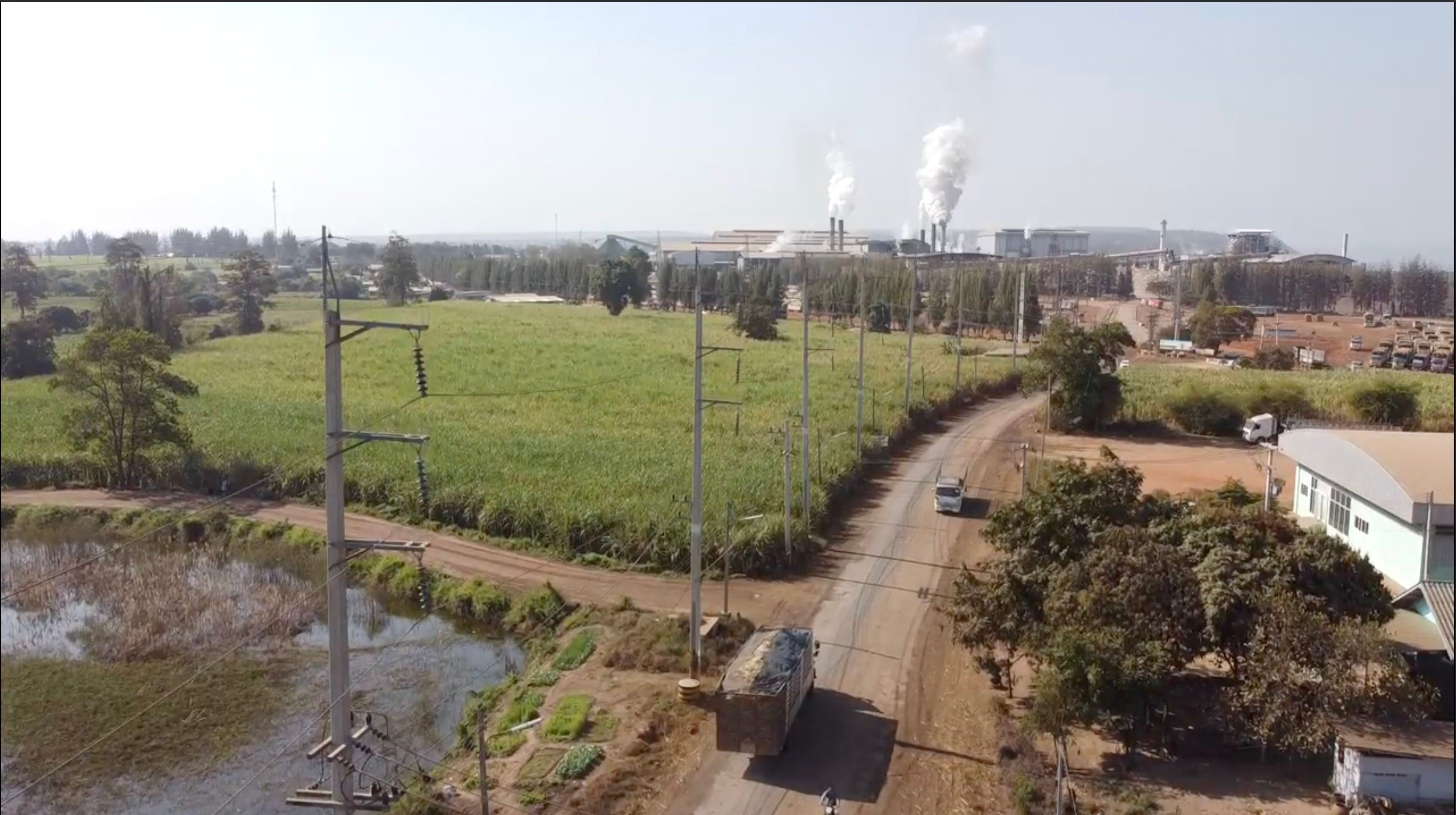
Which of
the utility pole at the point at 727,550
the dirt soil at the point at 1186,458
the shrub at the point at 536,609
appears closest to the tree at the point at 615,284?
the dirt soil at the point at 1186,458

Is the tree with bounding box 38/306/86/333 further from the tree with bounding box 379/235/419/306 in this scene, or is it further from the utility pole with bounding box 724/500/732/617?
the utility pole with bounding box 724/500/732/617

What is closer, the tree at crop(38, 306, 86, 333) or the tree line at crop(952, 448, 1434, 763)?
the tree line at crop(952, 448, 1434, 763)

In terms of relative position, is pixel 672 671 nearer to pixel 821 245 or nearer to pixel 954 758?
pixel 954 758

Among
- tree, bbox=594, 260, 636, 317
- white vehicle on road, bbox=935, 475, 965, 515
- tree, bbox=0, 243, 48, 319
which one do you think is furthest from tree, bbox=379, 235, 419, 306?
tree, bbox=594, 260, 636, 317

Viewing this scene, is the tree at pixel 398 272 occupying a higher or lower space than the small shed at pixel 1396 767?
higher

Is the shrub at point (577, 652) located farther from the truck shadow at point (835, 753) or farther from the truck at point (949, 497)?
the truck at point (949, 497)

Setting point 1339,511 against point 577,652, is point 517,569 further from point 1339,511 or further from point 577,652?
point 1339,511
